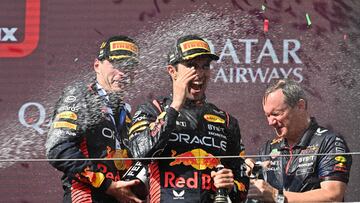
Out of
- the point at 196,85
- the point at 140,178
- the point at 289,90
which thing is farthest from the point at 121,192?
the point at 289,90

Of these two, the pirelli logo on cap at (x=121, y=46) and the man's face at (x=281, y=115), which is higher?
the pirelli logo on cap at (x=121, y=46)

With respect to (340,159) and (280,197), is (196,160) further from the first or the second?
(340,159)

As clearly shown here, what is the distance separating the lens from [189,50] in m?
3.01

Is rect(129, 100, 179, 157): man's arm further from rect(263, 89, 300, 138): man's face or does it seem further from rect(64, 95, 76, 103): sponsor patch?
rect(263, 89, 300, 138): man's face

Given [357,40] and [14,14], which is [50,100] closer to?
[14,14]

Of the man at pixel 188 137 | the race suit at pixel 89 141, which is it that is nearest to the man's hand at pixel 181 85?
the man at pixel 188 137

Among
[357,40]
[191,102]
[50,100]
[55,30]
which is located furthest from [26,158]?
[357,40]

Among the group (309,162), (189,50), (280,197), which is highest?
(189,50)

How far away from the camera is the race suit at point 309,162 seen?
2988mm

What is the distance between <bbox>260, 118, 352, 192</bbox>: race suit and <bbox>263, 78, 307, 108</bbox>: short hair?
0.09 metres

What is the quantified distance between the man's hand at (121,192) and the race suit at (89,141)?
14 millimetres

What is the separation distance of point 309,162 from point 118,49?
0.73m

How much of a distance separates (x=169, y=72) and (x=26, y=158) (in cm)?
60

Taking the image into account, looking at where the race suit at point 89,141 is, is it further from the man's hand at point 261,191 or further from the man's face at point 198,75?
the man's hand at point 261,191
